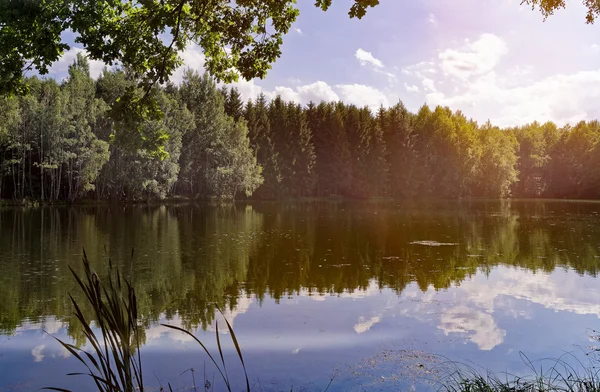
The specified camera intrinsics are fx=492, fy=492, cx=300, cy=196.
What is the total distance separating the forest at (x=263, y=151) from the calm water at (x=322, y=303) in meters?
19.3

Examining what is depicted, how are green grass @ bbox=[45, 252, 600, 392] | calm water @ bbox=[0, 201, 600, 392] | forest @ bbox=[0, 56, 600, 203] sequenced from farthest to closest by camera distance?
forest @ bbox=[0, 56, 600, 203] < calm water @ bbox=[0, 201, 600, 392] < green grass @ bbox=[45, 252, 600, 392]

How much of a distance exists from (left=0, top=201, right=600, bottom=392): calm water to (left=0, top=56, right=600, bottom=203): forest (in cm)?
1927

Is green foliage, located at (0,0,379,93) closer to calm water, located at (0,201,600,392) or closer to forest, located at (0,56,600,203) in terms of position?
calm water, located at (0,201,600,392)

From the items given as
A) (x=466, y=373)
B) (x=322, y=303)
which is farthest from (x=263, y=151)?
(x=466, y=373)

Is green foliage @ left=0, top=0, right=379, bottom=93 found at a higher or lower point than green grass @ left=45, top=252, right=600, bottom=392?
higher

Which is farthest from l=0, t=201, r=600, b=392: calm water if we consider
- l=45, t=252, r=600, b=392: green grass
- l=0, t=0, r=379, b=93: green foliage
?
l=0, t=0, r=379, b=93: green foliage

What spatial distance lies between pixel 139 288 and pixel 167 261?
4.88m

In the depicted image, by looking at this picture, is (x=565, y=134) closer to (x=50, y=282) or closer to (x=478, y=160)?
(x=478, y=160)

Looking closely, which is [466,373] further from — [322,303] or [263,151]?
[263,151]

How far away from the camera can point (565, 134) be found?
10681 cm

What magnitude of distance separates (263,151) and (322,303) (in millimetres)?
66252

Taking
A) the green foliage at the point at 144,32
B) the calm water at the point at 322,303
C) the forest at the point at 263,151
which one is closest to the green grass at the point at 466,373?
the calm water at the point at 322,303

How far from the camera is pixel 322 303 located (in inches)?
517

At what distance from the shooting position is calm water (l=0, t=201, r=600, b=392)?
852 centimetres
